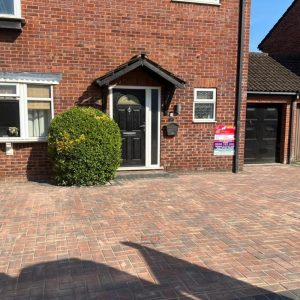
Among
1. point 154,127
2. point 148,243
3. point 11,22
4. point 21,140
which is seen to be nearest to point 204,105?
point 154,127

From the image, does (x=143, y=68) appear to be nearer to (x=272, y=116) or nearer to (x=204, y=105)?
(x=204, y=105)

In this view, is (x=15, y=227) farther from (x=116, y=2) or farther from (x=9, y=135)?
(x=116, y=2)

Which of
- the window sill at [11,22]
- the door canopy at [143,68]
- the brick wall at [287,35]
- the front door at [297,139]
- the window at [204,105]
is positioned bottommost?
the front door at [297,139]

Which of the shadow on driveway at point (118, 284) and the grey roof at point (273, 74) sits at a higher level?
the grey roof at point (273, 74)

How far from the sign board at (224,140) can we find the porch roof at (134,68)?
2.29 meters

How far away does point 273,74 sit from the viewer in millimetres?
12961

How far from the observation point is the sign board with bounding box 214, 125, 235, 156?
404 inches

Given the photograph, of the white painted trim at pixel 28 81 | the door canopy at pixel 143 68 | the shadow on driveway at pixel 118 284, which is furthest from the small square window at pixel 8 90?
the shadow on driveway at pixel 118 284

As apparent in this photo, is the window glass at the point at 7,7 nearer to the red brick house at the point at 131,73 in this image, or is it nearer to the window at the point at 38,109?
the red brick house at the point at 131,73

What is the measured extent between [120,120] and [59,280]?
6125 mm

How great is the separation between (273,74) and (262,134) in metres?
2.35

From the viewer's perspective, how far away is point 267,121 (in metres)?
12.4

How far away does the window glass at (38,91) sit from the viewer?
8.73 m

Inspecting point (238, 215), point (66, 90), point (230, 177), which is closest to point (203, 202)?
point (238, 215)
